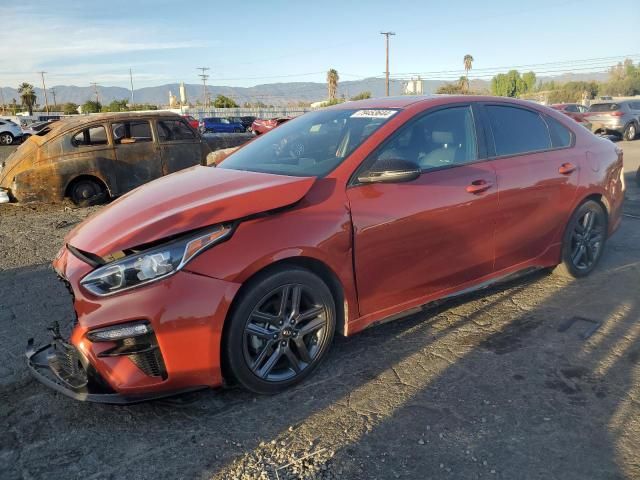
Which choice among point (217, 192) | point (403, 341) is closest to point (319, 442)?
point (403, 341)

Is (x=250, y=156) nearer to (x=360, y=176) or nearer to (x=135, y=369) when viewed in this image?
(x=360, y=176)

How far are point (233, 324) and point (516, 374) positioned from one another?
1.73m

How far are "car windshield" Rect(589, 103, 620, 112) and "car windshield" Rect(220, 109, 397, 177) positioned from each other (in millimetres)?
20669

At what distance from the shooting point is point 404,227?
3.20 meters

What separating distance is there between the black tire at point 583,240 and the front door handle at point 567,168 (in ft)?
1.22

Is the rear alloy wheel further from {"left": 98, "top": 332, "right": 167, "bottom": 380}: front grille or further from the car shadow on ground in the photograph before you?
{"left": 98, "top": 332, "right": 167, "bottom": 380}: front grille

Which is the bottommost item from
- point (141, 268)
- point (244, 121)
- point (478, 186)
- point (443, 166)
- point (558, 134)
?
point (141, 268)

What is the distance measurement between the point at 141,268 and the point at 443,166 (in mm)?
2106

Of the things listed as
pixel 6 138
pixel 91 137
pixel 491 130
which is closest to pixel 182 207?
pixel 491 130

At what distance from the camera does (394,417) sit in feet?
8.75

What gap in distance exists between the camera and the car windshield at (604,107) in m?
20.5

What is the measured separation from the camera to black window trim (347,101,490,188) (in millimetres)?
3127

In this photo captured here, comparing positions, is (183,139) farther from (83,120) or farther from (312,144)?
(312,144)

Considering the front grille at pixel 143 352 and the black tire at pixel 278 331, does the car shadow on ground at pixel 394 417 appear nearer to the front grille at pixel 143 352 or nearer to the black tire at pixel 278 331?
the black tire at pixel 278 331
